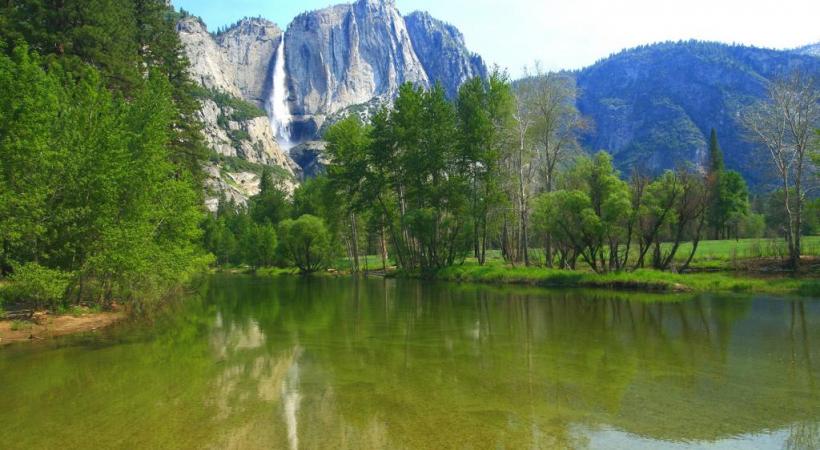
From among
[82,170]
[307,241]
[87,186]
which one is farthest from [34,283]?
[307,241]

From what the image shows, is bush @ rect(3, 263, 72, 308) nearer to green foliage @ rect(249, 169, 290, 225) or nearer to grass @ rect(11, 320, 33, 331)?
grass @ rect(11, 320, 33, 331)

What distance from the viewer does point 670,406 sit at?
7781 millimetres

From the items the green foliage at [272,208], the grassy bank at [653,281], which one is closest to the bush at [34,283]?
the grassy bank at [653,281]

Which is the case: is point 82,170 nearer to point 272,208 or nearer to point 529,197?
point 529,197

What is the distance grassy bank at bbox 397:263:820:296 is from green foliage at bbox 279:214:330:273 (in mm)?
31677

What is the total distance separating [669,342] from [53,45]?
104ft

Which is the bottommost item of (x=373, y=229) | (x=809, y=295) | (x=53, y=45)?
(x=809, y=295)

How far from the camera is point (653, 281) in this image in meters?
27.9

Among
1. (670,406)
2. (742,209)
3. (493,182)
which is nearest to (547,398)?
(670,406)

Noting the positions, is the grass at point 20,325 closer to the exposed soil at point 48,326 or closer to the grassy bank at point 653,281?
the exposed soil at point 48,326

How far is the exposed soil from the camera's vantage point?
1611 cm

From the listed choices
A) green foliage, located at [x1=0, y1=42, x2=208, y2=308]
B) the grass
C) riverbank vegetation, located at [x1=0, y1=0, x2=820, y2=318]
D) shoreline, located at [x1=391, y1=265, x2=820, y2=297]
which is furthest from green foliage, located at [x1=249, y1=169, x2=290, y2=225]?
the grass

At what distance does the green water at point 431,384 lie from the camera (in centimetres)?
678

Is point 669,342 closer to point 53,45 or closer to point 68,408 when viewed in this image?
point 68,408
